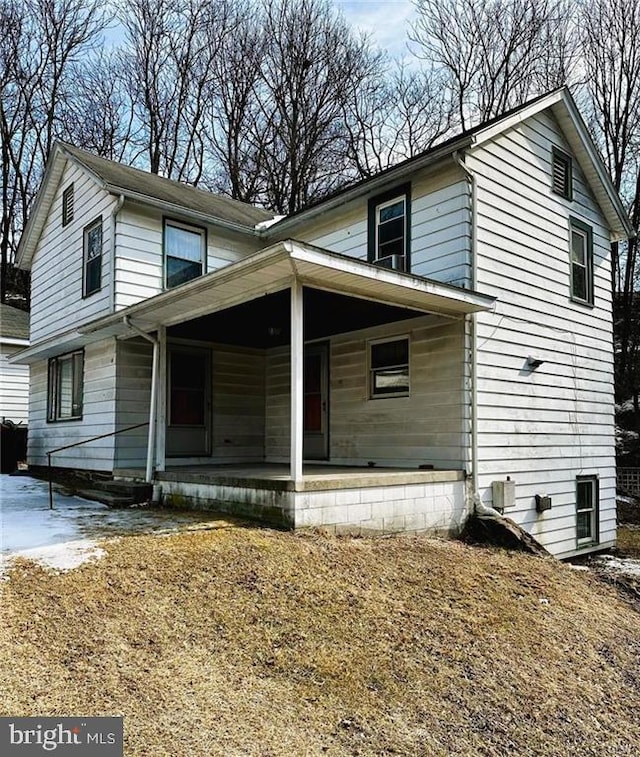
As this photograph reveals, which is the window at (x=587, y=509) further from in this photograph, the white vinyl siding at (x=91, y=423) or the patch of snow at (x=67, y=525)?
the white vinyl siding at (x=91, y=423)

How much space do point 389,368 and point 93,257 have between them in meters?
5.72

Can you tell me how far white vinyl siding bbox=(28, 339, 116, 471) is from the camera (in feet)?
33.1

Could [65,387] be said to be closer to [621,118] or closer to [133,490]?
[133,490]

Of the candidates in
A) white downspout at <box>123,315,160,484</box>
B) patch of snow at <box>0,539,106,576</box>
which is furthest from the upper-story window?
patch of snow at <box>0,539,106,576</box>

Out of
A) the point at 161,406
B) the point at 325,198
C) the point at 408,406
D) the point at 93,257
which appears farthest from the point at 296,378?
the point at 93,257

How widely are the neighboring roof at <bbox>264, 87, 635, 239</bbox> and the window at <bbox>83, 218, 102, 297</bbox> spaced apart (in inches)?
119

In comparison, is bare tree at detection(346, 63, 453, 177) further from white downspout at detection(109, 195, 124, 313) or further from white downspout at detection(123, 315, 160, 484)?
white downspout at detection(123, 315, 160, 484)

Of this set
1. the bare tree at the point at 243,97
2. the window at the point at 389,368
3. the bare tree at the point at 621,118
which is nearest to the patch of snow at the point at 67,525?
the window at the point at 389,368

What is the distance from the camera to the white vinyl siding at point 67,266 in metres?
10.7

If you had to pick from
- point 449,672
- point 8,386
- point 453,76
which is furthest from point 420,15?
point 449,672

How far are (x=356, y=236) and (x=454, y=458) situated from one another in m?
3.89

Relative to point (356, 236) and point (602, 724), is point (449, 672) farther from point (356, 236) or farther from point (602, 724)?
point (356, 236)

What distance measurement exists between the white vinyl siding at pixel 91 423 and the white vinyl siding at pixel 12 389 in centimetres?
488

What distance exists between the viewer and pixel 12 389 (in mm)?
17297
